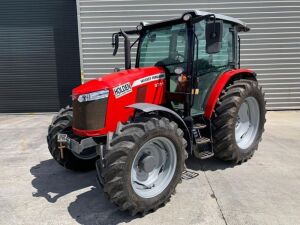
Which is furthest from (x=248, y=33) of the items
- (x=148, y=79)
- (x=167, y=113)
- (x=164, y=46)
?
(x=167, y=113)

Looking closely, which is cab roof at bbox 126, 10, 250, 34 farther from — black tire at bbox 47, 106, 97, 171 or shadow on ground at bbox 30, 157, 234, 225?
shadow on ground at bbox 30, 157, 234, 225

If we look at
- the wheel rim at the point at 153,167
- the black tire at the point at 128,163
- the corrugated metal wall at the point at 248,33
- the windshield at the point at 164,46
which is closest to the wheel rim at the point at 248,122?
the windshield at the point at 164,46

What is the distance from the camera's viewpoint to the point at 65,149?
395 cm

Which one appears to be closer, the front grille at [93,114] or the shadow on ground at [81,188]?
the shadow on ground at [81,188]

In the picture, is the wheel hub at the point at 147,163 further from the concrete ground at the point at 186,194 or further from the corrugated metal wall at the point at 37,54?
the corrugated metal wall at the point at 37,54

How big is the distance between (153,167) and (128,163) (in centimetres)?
49

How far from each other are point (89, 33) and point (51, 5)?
2.48 m

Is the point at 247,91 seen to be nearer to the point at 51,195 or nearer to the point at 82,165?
the point at 82,165

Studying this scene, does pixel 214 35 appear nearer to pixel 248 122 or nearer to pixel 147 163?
pixel 147 163

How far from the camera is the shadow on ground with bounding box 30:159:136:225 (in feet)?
9.87

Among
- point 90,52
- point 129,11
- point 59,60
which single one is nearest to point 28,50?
point 59,60

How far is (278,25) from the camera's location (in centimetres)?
813

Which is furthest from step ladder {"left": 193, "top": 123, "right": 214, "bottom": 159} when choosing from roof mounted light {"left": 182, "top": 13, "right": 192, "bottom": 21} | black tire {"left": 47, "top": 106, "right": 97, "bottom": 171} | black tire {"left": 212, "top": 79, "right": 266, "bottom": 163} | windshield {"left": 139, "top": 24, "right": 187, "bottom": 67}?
black tire {"left": 47, "top": 106, "right": 97, "bottom": 171}

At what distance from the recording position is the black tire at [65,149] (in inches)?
151
